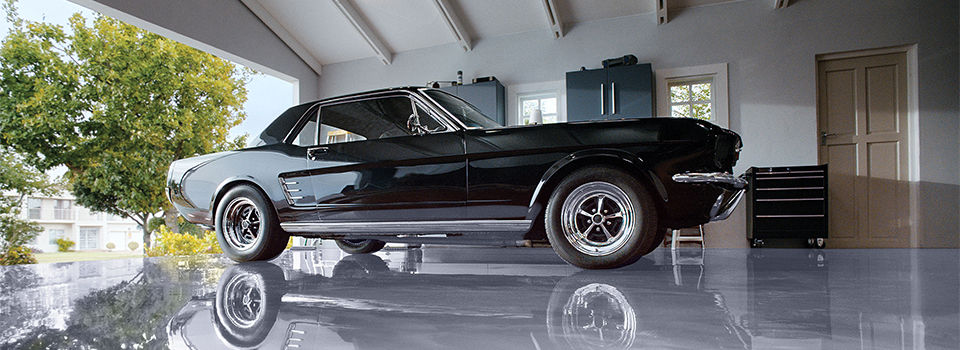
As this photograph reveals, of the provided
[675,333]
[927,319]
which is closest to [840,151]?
[927,319]

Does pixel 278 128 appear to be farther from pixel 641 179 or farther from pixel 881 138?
pixel 881 138

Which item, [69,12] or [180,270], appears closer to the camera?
[180,270]

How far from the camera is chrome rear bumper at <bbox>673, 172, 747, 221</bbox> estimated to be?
6.73ft

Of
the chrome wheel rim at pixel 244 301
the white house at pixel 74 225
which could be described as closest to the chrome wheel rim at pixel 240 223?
the chrome wheel rim at pixel 244 301

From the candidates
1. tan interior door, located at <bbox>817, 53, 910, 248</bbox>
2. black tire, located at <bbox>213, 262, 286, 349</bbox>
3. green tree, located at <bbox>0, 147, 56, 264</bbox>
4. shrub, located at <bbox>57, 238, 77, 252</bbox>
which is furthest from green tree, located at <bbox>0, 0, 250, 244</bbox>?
tan interior door, located at <bbox>817, 53, 910, 248</bbox>

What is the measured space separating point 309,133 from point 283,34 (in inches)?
241

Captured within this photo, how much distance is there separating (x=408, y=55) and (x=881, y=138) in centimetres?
707

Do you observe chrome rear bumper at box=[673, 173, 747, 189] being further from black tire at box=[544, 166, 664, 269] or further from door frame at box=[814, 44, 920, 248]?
door frame at box=[814, 44, 920, 248]

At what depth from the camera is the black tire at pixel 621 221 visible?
2.04m

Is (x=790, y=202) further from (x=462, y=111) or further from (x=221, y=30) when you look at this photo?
(x=221, y=30)

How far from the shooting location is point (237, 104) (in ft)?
45.7

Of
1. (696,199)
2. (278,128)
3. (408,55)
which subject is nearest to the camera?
(696,199)

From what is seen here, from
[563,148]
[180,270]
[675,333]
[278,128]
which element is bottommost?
[180,270]

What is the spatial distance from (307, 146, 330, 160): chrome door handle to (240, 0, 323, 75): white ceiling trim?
18.7 ft
